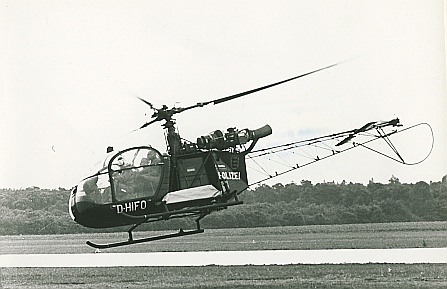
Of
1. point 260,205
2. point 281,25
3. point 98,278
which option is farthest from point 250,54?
point 98,278

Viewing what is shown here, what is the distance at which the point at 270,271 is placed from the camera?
19.4 ft

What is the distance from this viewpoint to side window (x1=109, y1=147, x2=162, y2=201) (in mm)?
5699

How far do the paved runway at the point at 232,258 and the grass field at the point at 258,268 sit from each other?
4 centimetres

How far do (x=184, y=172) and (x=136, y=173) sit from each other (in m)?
0.35

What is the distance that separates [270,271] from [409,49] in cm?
191

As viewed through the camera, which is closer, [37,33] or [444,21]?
[444,21]

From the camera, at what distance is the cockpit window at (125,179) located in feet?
18.7

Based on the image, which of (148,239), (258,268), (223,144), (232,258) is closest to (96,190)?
(148,239)

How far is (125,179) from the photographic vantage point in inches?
225

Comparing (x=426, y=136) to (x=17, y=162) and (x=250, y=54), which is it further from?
(x=17, y=162)

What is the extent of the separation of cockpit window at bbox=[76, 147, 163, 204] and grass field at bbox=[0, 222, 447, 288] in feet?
1.20

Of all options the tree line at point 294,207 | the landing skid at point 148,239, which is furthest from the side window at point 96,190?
the landing skid at point 148,239

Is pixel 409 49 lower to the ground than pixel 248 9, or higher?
lower

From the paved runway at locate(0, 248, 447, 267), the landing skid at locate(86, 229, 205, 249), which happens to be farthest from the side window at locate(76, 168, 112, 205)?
the paved runway at locate(0, 248, 447, 267)
